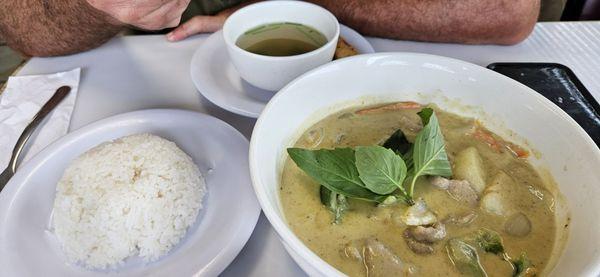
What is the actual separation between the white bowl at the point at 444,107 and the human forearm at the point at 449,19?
535 mm

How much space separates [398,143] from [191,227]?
1.51 feet

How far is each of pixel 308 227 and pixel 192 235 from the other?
0.90 ft

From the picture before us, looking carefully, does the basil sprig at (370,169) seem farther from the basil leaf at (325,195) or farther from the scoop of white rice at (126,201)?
the scoop of white rice at (126,201)

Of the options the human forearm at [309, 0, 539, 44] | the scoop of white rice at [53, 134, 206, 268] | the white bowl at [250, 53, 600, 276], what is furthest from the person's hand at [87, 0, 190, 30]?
the human forearm at [309, 0, 539, 44]

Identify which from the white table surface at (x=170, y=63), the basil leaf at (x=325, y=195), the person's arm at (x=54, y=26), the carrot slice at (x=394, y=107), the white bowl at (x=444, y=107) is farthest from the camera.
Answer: the person's arm at (x=54, y=26)

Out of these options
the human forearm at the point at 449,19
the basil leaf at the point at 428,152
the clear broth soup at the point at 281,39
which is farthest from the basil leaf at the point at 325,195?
the human forearm at the point at 449,19

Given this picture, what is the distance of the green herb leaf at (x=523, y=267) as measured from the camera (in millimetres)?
742

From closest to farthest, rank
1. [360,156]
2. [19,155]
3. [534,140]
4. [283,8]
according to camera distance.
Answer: [360,156], [534,140], [19,155], [283,8]

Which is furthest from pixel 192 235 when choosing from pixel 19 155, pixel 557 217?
pixel 557 217

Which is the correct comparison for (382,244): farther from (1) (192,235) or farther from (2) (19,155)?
(2) (19,155)

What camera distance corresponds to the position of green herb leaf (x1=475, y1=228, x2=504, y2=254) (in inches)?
30.6

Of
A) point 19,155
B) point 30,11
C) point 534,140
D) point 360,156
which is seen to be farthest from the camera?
point 30,11

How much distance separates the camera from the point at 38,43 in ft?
4.73

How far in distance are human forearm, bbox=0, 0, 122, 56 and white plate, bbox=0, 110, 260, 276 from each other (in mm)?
458
